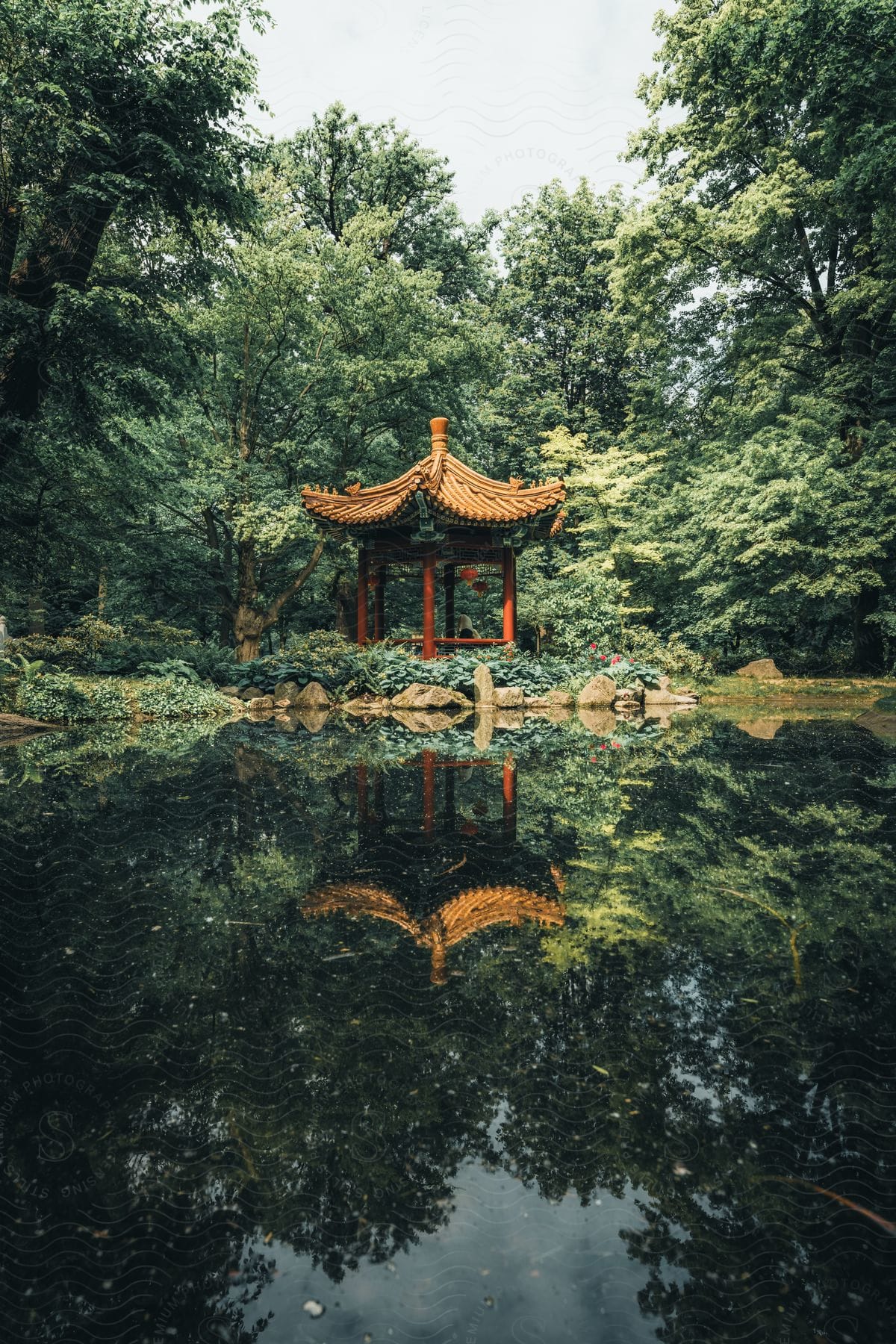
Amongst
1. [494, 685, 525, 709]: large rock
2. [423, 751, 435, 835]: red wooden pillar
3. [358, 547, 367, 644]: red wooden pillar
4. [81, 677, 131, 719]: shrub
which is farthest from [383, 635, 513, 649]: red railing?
[423, 751, 435, 835]: red wooden pillar

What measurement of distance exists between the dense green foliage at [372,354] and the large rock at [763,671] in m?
0.91

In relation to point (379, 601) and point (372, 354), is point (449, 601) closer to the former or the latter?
point (379, 601)

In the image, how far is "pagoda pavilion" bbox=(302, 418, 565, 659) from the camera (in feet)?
45.4

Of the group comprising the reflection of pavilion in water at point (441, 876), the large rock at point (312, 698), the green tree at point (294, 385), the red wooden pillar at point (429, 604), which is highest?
the green tree at point (294, 385)

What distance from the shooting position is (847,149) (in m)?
14.1

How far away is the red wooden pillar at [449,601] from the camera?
1708 cm

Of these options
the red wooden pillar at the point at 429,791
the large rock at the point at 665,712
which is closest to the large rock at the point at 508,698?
the large rock at the point at 665,712

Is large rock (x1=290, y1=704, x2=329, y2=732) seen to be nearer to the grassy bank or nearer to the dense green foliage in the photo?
the dense green foliage

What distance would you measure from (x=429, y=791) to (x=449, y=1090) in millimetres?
3776

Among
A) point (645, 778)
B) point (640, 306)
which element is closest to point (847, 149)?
point (640, 306)

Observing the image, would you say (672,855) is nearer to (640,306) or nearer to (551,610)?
(551,610)

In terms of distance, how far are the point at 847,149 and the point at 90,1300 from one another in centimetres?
1950

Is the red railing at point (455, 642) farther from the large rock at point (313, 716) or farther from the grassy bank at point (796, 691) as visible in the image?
the grassy bank at point (796, 691)

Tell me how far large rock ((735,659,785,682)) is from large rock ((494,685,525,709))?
711cm
